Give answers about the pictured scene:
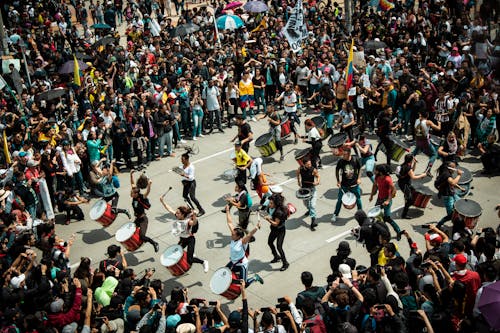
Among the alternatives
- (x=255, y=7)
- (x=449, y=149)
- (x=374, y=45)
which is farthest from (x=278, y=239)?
Result: (x=255, y=7)

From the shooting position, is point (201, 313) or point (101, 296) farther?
point (101, 296)

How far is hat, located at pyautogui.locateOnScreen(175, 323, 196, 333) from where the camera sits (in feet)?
31.5

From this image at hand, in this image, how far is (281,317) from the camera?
9.59 meters

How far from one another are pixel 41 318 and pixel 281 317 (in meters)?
3.67

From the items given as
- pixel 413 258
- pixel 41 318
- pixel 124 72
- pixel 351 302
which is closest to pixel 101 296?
pixel 41 318

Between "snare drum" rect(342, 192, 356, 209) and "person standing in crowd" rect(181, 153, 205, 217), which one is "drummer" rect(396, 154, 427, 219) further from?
"person standing in crowd" rect(181, 153, 205, 217)

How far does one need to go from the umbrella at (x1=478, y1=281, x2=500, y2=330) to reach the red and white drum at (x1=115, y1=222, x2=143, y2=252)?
7023mm

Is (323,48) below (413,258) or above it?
above

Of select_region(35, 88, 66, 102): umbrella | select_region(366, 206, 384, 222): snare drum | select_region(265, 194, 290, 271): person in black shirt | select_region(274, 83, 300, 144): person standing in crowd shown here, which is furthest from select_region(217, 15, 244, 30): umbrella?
select_region(265, 194, 290, 271): person in black shirt

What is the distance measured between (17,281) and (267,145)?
8271 mm

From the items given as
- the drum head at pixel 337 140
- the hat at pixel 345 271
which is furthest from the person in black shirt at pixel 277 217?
the drum head at pixel 337 140

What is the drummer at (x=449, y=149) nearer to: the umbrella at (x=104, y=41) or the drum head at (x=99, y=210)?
the drum head at (x=99, y=210)

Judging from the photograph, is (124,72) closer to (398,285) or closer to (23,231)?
(23,231)

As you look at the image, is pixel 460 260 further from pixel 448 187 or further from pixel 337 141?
pixel 337 141
